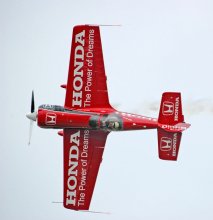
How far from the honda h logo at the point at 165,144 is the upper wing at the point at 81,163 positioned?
10.1 feet

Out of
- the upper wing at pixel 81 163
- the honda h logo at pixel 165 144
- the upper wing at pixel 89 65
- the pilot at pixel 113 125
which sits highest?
the upper wing at pixel 89 65

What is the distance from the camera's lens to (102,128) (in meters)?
42.4

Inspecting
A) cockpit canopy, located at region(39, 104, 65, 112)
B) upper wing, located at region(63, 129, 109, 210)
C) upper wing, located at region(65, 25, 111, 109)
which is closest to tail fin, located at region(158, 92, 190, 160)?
upper wing, located at region(65, 25, 111, 109)

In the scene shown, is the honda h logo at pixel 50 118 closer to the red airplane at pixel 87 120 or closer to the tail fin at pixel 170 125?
the red airplane at pixel 87 120

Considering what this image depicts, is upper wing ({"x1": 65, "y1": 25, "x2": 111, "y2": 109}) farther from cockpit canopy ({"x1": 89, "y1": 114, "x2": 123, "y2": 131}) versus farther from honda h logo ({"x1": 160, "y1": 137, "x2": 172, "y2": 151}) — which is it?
honda h logo ({"x1": 160, "y1": 137, "x2": 172, "y2": 151})

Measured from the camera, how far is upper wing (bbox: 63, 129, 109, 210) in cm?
4334

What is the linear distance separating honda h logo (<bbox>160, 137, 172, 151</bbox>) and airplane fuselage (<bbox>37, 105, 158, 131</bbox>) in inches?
29.4

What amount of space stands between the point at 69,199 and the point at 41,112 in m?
4.35

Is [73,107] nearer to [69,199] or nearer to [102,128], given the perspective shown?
[102,128]

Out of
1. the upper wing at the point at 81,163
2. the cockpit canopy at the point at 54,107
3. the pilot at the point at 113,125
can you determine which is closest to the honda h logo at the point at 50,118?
the cockpit canopy at the point at 54,107

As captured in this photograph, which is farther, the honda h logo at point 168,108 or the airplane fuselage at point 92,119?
the airplane fuselage at point 92,119

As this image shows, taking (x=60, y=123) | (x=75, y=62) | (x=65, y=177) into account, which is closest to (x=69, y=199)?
(x=65, y=177)

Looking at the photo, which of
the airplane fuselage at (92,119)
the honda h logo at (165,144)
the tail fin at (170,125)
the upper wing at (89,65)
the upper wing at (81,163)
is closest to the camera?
the tail fin at (170,125)

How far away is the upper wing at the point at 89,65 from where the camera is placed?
4284 cm
